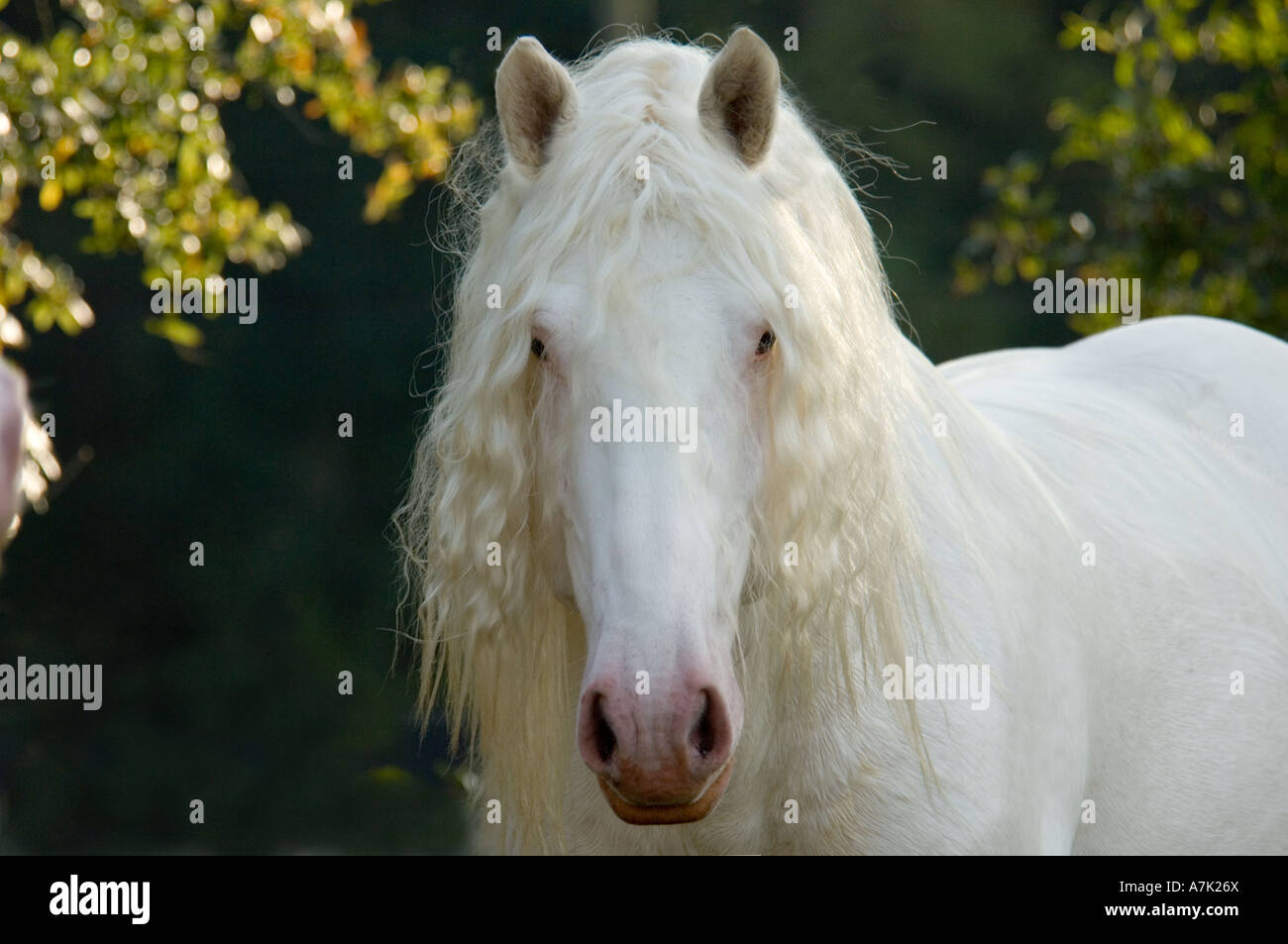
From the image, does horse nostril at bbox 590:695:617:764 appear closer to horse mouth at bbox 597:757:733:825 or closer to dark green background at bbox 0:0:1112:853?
horse mouth at bbox 597:757:733:825

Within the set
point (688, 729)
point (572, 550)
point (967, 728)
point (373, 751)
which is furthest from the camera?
point (373, 751)

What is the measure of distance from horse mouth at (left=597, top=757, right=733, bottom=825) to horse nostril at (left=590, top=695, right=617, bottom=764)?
3 centimetres

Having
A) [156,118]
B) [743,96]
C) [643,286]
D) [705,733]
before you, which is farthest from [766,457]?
[156,118]

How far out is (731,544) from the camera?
1771 millimetres

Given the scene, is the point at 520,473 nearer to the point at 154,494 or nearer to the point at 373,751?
the point at 373,751

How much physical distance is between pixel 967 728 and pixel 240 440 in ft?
38.0

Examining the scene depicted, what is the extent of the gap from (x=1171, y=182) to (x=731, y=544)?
3.61m

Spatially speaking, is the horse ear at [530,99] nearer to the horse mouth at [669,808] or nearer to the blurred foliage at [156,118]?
the horse mouth at [669,808]

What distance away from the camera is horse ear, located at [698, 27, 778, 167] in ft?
6.15

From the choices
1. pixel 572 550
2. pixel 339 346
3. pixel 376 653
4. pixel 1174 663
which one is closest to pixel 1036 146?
pixel 339 346

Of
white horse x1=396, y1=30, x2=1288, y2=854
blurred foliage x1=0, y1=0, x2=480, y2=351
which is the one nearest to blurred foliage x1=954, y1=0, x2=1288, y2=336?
blurred foliage x1=0, y1=0, x2=480, y2=351

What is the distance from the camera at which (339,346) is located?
1256 cm

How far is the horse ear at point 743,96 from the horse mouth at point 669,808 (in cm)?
82

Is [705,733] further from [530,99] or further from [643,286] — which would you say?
[530,99]
